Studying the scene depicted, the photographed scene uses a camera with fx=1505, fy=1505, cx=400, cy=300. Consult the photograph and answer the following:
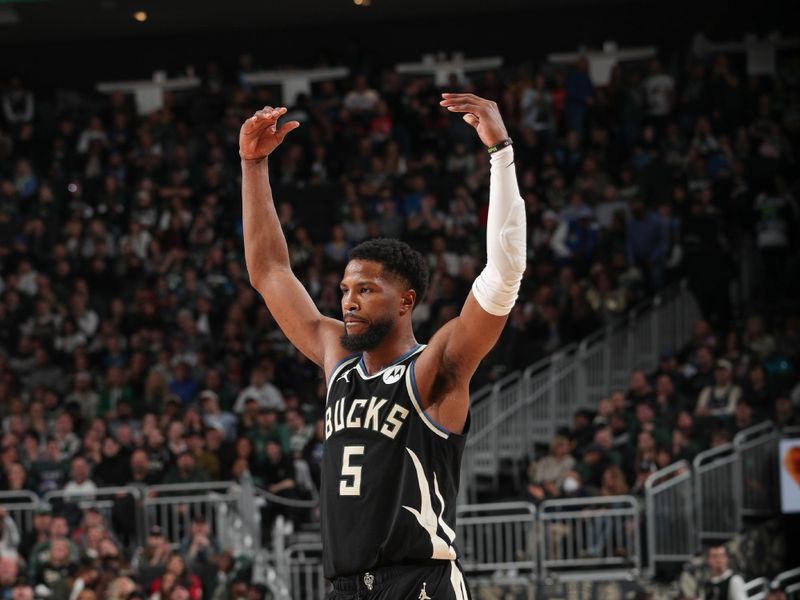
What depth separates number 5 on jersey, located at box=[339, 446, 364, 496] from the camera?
5.17 m

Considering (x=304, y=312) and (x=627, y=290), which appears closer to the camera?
(x=304, y=312)

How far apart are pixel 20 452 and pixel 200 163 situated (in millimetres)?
6430

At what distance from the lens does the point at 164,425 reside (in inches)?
662

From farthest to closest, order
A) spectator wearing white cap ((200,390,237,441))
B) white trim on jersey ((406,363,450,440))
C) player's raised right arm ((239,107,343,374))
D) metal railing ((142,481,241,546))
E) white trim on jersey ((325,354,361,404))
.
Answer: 1. spectator wearing white cap ((200,390,237,441))
2. metal railing ((142,481,241,546))
3. player's raised right arm ((239,107,343,374))
4. white trim on jersey ((325,354,361,404))
5. white trim on jersey ((406,363,450,440))

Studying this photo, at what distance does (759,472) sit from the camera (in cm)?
1512

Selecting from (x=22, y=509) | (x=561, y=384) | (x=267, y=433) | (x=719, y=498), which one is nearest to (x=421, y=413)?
(x=719, y=498)

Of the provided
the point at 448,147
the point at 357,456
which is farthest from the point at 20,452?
the point at 357,456

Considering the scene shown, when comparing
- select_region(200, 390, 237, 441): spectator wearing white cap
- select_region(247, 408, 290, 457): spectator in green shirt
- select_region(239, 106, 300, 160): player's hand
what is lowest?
select_region(247, 408, 290, 457): spectator in green shirt

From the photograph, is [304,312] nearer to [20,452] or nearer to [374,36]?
A: [20,452]

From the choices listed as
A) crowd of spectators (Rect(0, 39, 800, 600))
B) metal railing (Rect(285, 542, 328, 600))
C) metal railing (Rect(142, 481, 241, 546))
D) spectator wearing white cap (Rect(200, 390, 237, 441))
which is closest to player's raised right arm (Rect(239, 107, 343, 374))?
crowd of spectators (Rect(0, 39, 800, 600))

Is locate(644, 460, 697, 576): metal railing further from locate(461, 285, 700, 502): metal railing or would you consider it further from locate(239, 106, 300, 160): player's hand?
locate(239, 106, 300, 160): player's hand

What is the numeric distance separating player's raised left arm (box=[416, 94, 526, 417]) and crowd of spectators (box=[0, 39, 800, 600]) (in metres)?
9.25

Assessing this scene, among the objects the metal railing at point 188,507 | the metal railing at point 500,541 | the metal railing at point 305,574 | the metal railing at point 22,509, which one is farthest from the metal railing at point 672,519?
the metal railing at point 22,509

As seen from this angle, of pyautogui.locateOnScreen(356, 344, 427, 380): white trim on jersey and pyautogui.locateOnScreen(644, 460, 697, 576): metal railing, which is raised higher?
pyautogui.locateOnScreen(356, 344, 427, 380): white trim on jersey
